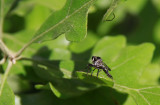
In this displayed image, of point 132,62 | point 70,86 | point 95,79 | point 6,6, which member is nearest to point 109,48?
point 132,62

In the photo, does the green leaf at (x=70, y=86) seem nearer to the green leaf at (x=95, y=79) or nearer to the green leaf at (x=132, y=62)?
A: the green leaf at (x=132, y=62)

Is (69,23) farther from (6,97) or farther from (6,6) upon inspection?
(6,6)

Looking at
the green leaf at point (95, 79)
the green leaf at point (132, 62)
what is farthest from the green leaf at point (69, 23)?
the green leaf at point (132, 62)

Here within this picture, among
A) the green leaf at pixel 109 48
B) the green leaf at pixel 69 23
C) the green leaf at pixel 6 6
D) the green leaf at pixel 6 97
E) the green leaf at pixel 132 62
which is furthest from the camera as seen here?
the green leaf at pixel 6 6

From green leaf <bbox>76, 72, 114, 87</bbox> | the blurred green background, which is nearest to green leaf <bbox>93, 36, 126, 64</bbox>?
the blurred green background

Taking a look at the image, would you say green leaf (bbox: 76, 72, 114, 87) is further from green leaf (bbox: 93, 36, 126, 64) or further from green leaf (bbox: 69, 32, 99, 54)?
green leaf (bbox: 69, 32, 99, 54)

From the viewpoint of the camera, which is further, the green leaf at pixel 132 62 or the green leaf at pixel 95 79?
the green leaf at pixel 132 62

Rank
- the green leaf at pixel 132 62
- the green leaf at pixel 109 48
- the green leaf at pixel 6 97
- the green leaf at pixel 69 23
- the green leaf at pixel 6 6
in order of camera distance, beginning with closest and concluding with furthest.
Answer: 1. the green leaf at pixel 69 23
2. the green leaf at pixel 6 97
3. the green leaf at pixel 132 62
4. the green leaf at pixel 109 48
5. the green leaf at pixel 6 6
